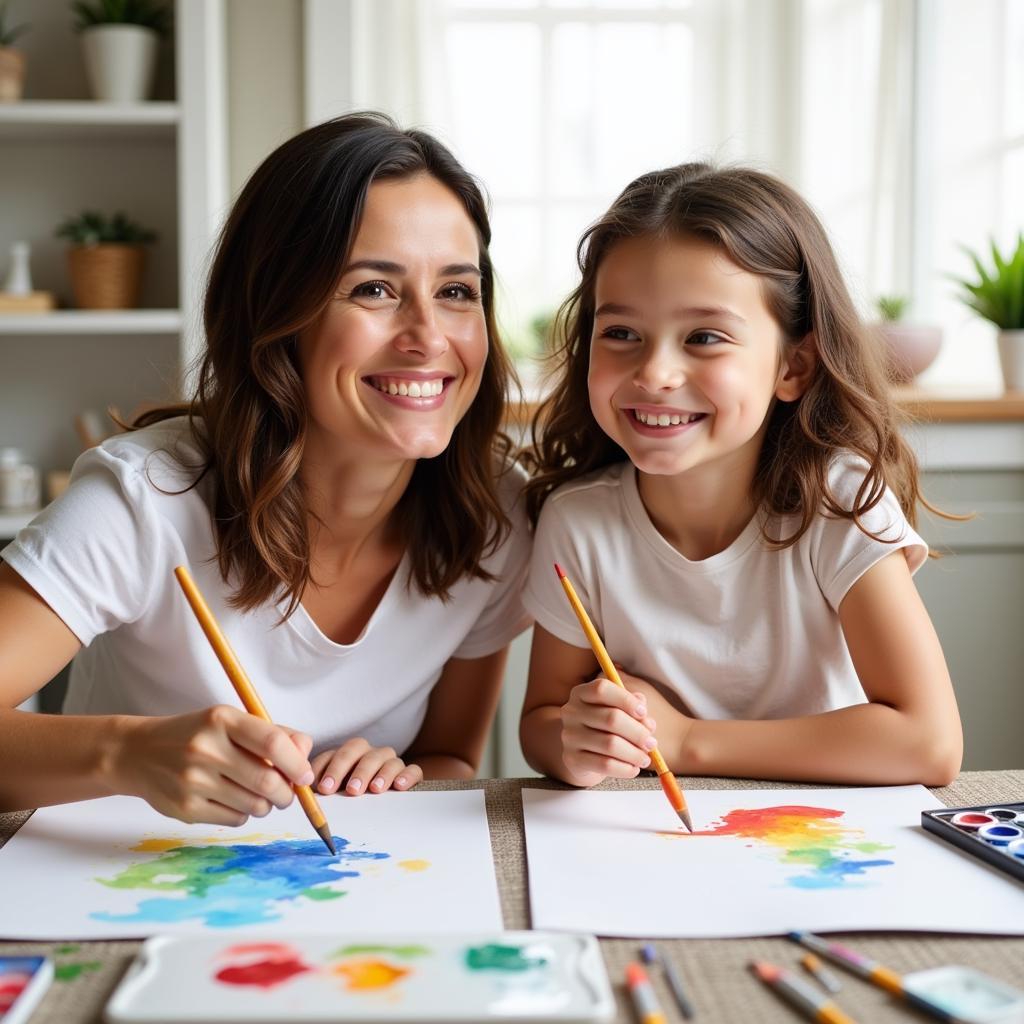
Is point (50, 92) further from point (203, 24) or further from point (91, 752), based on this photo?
point (91, 752)

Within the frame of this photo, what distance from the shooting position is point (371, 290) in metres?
1.24

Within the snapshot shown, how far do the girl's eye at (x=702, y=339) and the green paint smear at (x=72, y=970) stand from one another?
0.82 m

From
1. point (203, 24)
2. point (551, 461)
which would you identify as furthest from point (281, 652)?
point (203, 24)

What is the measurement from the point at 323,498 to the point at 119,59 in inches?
63.5

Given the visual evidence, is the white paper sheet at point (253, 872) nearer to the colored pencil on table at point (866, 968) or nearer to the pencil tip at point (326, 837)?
the pencil tip at point (326, 837)

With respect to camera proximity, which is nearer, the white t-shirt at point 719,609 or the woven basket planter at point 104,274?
the white t-shirt at point 719,609

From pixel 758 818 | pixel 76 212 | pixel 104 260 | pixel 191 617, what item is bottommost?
pixel 758 818

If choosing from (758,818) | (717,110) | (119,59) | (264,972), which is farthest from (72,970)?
(717,110)

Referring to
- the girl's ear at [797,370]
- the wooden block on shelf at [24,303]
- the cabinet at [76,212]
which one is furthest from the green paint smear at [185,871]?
the wooden block on shelf at [24,303]

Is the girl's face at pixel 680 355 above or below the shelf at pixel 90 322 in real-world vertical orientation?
below

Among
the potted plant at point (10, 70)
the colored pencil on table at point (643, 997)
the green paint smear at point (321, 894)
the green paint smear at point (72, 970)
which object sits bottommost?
the green paint smear at point (321, 894)

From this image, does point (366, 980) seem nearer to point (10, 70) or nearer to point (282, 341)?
point (282, 341)

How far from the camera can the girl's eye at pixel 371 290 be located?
1234 mm

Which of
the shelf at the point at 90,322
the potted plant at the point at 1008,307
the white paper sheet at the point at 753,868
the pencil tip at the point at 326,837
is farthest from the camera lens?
the shelf at the point at 90,322
